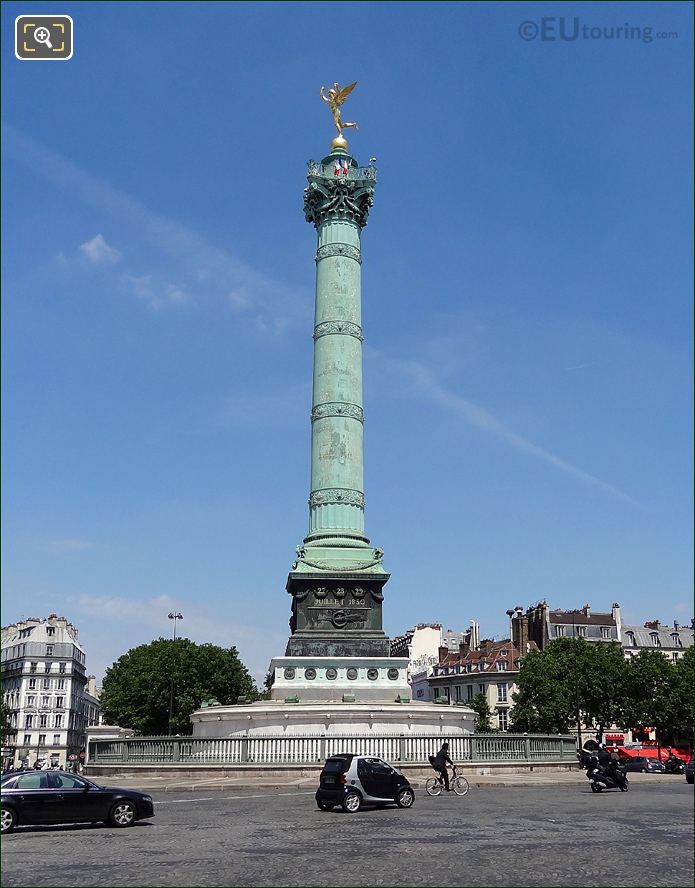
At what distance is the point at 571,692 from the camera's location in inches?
2697

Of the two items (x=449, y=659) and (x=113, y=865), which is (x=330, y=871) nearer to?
(x=113, y=865)

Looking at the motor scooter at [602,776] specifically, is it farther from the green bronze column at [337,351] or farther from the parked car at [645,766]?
the parked car at [645,766]

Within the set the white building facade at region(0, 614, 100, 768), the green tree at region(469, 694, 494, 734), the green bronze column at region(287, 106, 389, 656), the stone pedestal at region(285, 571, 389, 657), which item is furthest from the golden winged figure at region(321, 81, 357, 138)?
the white building facade at region(0, 614, 100, 768)

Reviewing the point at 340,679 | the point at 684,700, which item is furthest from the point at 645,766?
the point at 340,679

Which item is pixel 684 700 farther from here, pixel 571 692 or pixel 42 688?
pixel 42 688

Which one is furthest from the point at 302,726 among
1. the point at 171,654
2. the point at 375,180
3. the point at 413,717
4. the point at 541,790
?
the point at 171,654

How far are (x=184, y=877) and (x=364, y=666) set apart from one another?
2781 cm

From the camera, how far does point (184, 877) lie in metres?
11.2

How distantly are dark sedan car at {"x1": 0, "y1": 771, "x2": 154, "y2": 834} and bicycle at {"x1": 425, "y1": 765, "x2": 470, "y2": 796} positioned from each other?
30.4 feet

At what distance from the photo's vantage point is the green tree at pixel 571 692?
68.2 meters

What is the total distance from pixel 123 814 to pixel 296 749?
13.5m

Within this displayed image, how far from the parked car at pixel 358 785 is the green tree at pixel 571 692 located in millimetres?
50818

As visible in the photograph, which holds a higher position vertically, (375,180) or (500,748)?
(375,180)

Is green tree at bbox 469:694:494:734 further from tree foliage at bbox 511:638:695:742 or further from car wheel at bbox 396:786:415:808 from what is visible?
car wheel at bbox 396:786:415:808
